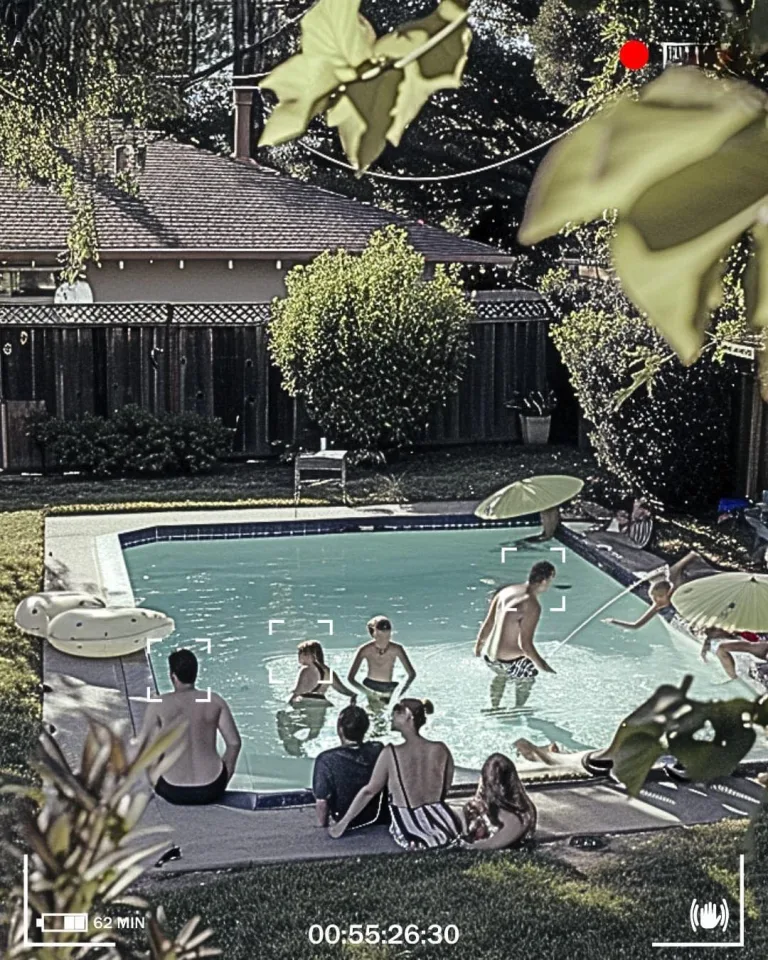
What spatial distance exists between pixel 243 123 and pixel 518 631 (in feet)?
43.4

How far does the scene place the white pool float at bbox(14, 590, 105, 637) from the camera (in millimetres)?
9102

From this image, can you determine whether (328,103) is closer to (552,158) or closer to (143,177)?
(552,158)

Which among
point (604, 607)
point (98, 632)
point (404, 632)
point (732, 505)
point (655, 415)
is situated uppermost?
point (655, 415)

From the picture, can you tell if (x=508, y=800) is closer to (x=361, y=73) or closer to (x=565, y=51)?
(x=361, y=73)

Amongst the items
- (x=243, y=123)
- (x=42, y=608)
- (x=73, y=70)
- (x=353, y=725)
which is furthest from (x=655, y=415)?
(x=243, y=123)

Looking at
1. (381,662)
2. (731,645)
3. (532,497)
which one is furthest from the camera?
(532,497)

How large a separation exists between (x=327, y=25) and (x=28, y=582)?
10.3 meters

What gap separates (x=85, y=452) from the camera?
1458cm

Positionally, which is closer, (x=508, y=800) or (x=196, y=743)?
(x=508, y=800)

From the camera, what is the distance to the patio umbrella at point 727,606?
627 centimetres

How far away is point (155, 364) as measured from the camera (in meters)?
15.7

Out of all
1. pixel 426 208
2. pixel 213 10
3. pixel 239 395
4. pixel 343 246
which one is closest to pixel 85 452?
pixel 239 395

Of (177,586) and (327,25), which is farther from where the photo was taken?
(177,586)

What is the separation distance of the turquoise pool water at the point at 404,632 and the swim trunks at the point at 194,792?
797 millimetres
